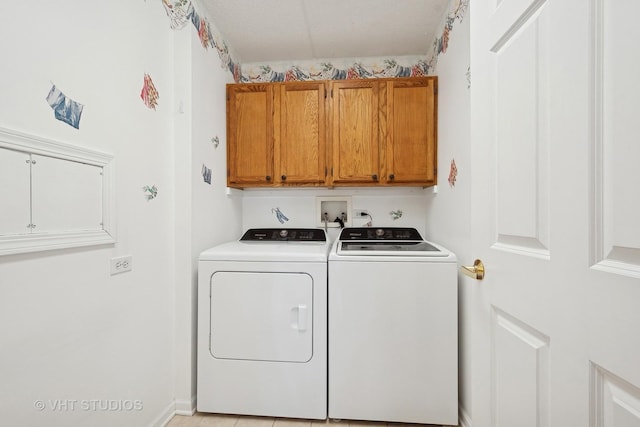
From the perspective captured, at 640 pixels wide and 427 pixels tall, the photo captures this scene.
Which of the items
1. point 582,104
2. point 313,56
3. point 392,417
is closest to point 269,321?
point 392,417

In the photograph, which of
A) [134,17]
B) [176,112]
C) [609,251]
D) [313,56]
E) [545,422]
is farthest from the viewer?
[313,56]

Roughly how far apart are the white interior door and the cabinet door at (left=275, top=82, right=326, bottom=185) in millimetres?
1289

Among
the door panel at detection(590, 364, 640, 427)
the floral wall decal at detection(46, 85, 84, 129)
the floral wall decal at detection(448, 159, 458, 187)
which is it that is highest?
the floral wall decal at detection(46, 85, 84, 129)

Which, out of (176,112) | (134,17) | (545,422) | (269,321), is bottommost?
(269,321)

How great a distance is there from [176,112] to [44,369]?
4.33 ft

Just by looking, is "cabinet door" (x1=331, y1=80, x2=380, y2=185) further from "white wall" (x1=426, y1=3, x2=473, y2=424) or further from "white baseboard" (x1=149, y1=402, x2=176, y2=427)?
"white baseboard" (x1=149, y1=402, x2=176, y2=427)

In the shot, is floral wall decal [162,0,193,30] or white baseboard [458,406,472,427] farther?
floral wall decal [162,0,193,30]

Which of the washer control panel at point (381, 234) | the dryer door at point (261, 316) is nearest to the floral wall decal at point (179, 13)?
the dryer door at point (261, 316)

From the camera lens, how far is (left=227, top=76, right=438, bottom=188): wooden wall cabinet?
201 cm

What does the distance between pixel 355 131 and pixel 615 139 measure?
165cm

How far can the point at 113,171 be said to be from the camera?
123cm

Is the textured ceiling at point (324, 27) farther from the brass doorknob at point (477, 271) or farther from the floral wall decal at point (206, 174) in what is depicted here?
the brass doorknob at point (477, 271)

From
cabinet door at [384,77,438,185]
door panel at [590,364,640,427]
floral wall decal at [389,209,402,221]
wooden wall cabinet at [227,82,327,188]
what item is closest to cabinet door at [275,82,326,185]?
wooden wall cabinet at [227,82,327,188]

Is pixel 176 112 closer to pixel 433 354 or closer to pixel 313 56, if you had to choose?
pixel 313 56
